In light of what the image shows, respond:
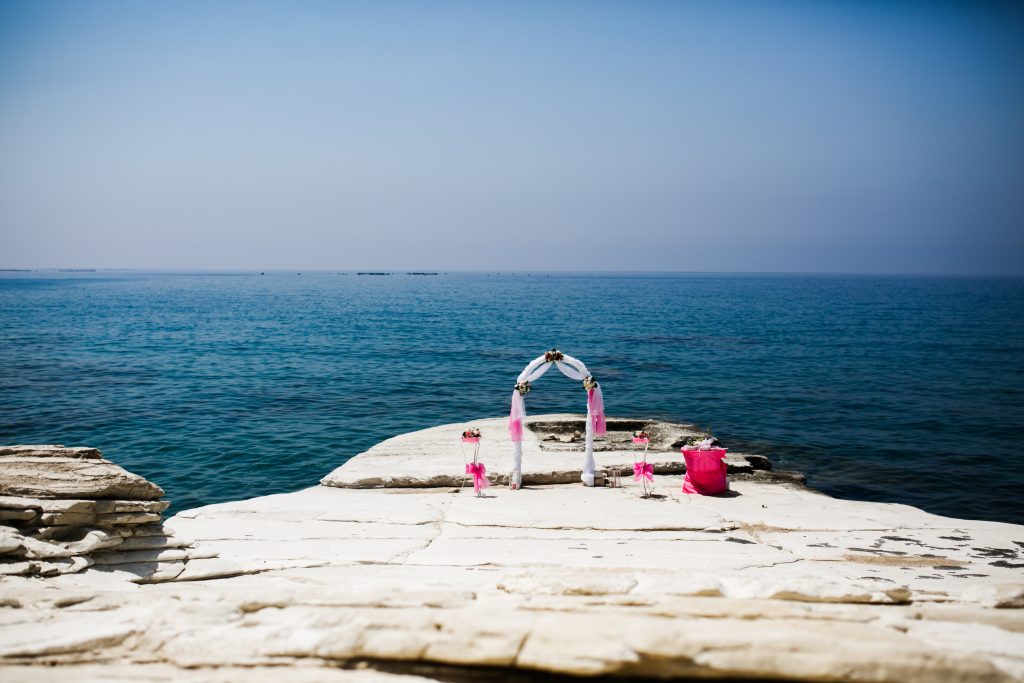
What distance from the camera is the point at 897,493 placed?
63.8 feet

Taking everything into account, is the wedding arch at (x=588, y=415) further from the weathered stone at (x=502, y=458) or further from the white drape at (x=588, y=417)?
the weathered stone at (x=502, y=458)

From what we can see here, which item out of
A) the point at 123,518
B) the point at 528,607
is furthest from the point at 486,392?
the point at 528,607

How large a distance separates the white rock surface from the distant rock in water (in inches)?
7.4

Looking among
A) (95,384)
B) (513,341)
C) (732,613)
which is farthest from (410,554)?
(513,341)

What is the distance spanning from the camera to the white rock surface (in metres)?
4.87

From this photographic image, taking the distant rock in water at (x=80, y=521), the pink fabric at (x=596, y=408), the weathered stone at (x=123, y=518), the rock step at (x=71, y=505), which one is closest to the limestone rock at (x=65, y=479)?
the distant rock in water at (x=80, y=521)

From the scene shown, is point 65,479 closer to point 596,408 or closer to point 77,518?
point 77,518

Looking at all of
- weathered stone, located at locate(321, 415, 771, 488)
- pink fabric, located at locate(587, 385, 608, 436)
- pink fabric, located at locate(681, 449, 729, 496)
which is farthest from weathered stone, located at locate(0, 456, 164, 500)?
pink fabric, located at locate(681, 449, 729, 496)

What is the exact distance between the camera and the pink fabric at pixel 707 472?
574 inches

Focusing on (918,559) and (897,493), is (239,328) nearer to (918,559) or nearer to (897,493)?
(897,493)

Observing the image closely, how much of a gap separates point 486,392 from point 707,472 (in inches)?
834

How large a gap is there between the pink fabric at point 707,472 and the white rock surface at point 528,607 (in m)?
2.78

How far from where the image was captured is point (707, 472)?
14594 millimetres

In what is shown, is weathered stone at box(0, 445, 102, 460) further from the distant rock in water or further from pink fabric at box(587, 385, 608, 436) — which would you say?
pink fabric at box(587, 385, 608, 436)
